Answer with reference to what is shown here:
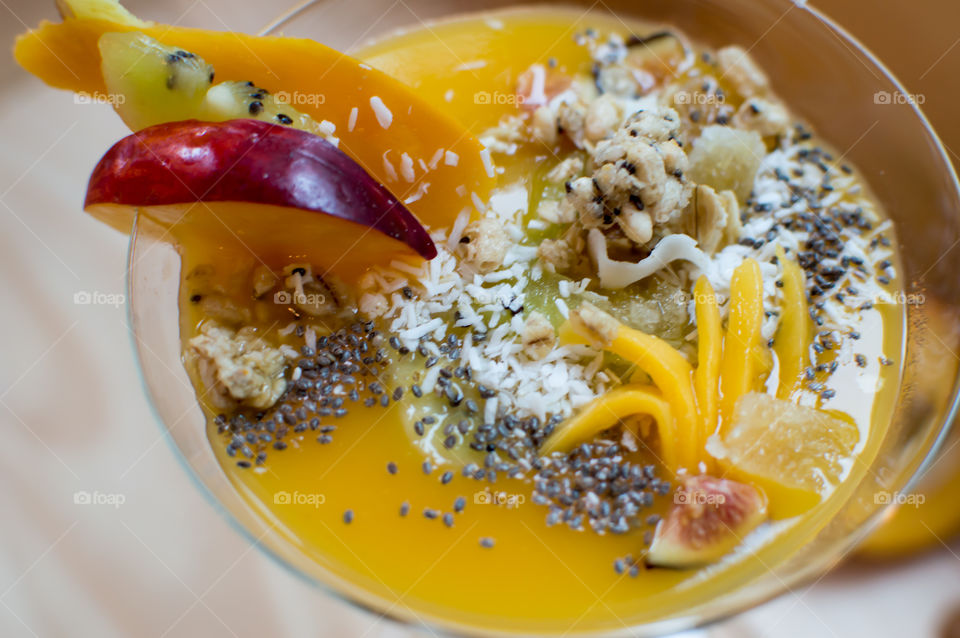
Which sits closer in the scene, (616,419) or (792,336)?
(616,419)

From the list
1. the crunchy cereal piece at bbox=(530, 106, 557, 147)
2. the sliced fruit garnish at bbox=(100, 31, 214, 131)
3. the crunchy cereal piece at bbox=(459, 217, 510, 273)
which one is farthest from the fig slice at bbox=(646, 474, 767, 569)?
the sliced fruit garnish at bbox=(100, 31, 214, 131)

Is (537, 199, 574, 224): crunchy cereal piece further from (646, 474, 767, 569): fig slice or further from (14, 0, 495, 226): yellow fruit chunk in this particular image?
(646, 474, 767, 569): fig slice

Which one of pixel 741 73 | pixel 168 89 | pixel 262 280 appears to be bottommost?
pixel 262 280

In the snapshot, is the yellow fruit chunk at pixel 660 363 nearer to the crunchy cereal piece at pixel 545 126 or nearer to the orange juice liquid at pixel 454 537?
the orange juice liquid at pixel 454 537

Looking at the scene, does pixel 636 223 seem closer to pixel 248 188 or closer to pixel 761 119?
pixel 761 119

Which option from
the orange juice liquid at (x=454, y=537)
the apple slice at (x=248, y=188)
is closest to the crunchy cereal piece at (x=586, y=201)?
the apple slice at (x=248, y=188)

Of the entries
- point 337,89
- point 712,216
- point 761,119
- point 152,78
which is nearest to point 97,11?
point 152,78

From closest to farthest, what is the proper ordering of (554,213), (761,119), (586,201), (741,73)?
(586,201) → (554,213) → (761,119) → (741,73)

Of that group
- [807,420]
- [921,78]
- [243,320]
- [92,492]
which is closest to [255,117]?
[243,320]
